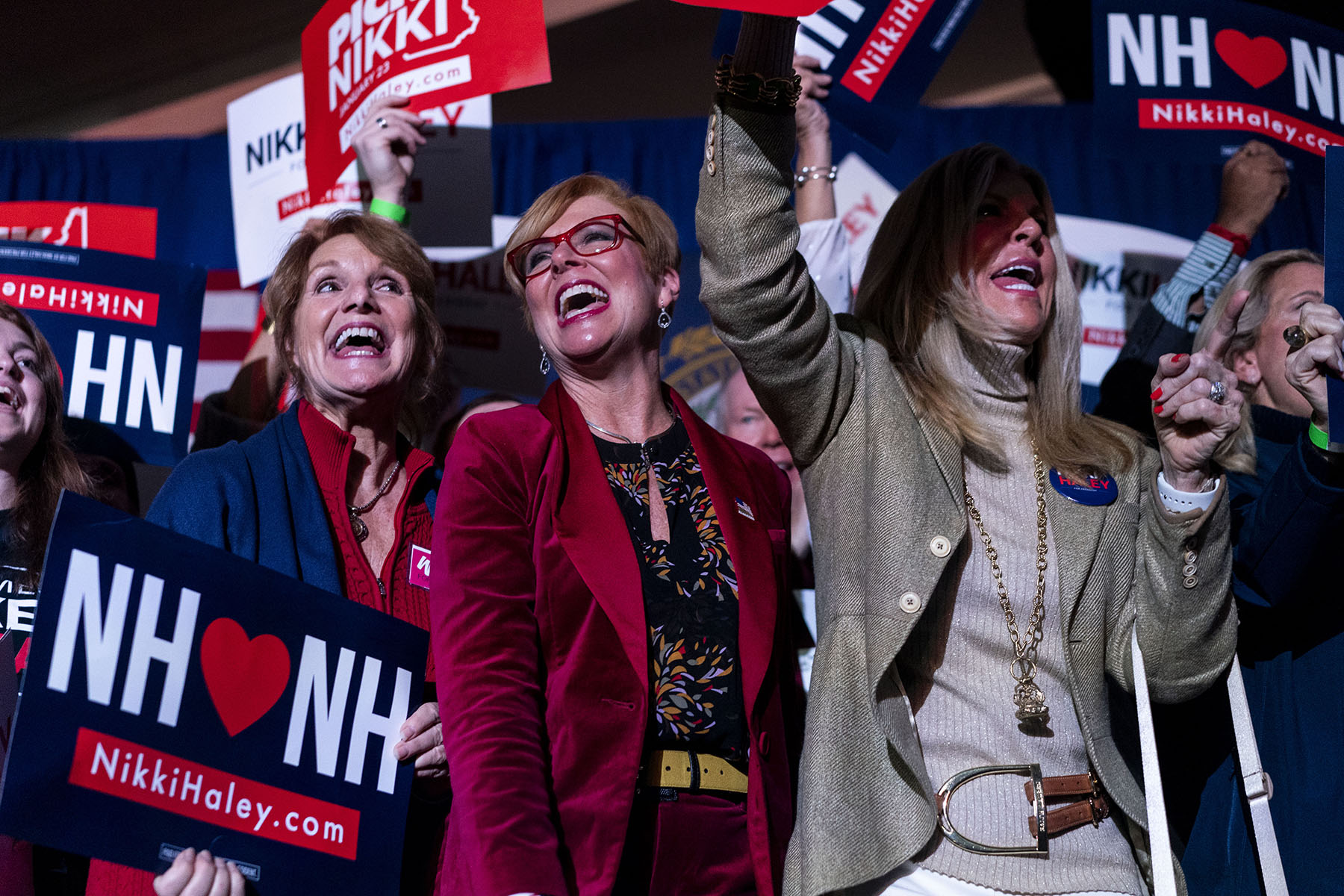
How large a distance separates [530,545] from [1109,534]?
2.76 ft

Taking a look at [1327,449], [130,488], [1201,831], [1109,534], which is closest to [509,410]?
[1109,534]

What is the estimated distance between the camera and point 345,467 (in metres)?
2.35

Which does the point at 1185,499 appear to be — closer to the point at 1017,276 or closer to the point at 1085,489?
the point at 1085,489

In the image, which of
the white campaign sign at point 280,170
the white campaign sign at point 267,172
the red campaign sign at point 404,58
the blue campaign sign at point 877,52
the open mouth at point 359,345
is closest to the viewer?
the open mouth at point 359,345

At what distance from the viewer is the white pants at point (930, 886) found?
1638mm

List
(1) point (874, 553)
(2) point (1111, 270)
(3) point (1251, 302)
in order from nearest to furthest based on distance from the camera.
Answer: (1) point (874, 553)
(3) point (1251, 302)
(2) point (1111, 270)

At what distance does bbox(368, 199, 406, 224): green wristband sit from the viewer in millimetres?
3141

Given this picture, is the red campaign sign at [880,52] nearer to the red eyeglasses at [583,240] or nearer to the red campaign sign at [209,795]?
the red eyeglasses at [583,240]

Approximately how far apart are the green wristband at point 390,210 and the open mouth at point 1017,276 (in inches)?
64.5

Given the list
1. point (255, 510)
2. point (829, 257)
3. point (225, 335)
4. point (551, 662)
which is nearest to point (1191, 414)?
point (551, 662)

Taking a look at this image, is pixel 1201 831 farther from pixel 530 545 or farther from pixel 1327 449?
pixel 530 545

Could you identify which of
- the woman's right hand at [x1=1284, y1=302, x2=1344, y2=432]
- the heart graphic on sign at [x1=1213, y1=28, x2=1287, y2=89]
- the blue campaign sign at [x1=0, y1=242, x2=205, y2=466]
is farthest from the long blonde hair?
the blue campaign sign at [x1=0, y1=242, x2=205, y2=466]

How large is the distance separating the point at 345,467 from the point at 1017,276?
1.21 metres

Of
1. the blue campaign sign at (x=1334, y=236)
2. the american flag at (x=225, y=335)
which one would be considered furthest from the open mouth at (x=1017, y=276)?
the american flag at (x=225, y=335)
